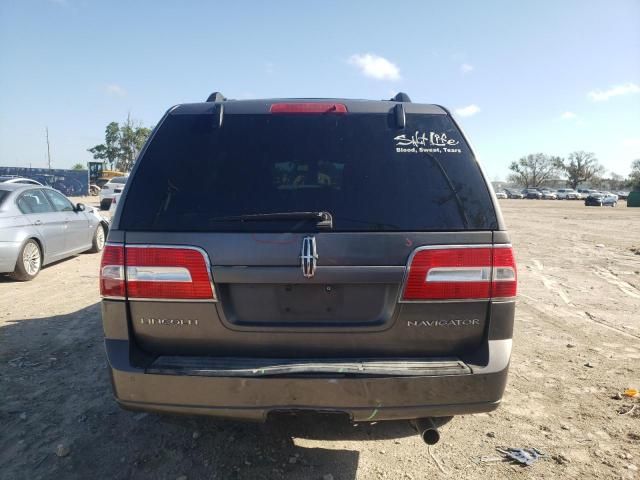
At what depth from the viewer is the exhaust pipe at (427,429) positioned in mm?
2213

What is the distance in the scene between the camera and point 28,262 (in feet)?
23.9

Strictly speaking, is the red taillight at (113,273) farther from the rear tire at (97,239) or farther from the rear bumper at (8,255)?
the rear tire at (97,239)

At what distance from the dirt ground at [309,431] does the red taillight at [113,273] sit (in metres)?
1.02

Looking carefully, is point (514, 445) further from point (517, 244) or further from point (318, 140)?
point (517, 244)

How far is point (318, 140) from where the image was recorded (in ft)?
7.90

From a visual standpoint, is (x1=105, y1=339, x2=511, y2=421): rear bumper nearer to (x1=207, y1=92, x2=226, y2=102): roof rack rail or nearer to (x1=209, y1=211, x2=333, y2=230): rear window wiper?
(x1=209, y1=211, x2=333, y2=230): rear window wiper

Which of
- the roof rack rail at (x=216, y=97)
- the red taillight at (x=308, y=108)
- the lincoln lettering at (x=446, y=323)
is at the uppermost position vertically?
the roof rack rail at (x=216, y=97)

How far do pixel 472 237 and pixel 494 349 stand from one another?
59 cm

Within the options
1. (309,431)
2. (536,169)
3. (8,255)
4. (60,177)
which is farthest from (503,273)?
(536,169)

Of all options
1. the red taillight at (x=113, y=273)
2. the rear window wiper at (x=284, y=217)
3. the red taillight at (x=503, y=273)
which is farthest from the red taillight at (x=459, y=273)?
the red taillight at (x=113, y=273)

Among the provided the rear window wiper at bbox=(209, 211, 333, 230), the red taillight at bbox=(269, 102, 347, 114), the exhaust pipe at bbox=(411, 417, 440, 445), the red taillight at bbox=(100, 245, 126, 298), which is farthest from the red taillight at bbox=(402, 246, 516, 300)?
the red taillight at bbox=(100, 245, 126, 298)

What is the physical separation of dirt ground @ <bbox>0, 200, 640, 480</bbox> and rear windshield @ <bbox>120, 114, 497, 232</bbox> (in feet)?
4.65

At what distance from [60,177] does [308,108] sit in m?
44.6

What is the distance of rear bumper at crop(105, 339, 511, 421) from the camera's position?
6.84ft
